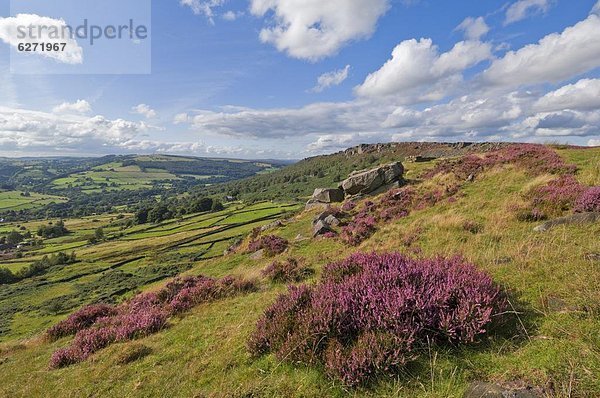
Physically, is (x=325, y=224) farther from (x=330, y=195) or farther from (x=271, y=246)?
(x=330, y=195)

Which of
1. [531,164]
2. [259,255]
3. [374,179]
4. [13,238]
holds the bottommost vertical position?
[13,238]

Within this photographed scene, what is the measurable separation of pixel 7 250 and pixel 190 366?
6872 inches

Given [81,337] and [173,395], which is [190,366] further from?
[81,337]

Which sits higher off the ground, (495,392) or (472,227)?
(472,227)

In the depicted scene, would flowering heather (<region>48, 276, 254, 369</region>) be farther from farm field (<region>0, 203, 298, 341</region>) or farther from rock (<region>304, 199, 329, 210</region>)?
farm field (<region>0, 203, 298, 341</region>)

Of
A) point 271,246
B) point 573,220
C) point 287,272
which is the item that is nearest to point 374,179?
point 271,246

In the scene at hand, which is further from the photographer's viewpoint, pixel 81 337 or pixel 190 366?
pixel 81 337

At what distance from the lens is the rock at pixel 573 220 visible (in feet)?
34.9

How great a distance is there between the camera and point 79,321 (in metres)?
15.5

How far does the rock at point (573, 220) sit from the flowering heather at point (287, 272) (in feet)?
28.9

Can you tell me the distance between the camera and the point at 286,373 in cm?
548

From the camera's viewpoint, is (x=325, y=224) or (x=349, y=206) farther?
(x=349, y=206)

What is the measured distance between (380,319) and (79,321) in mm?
16396

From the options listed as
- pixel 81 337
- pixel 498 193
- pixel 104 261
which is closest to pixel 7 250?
pixel 104 261
